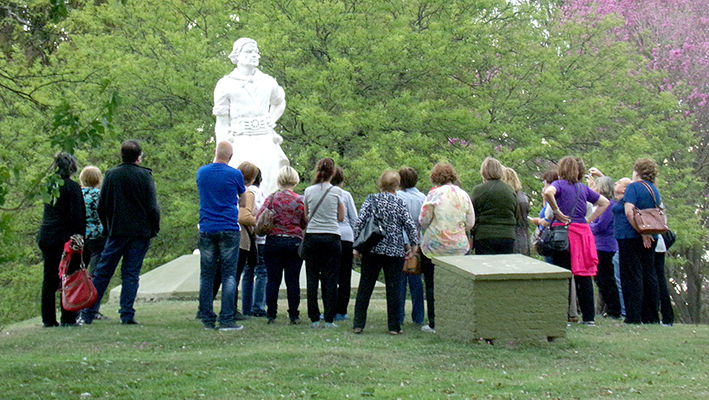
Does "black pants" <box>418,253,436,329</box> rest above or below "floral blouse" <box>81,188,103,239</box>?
below

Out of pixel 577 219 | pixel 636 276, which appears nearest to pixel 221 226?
pixel 577 219

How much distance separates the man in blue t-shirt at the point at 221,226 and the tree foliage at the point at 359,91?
8.12 metres

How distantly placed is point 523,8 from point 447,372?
52.3 feet

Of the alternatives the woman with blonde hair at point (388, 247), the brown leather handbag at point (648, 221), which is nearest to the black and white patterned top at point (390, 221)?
the woman with blonde hair at point (388, 247)

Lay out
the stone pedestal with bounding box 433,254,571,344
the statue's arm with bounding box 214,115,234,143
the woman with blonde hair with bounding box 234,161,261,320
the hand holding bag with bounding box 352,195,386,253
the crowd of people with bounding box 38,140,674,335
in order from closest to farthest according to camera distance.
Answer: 1. the stone pedestal with bounding box 433,254,571,344
2. the hand holding bag with bounding box 352,195,386,253
3. the crowd of people with bounding box 38,140,674,335
4. the woman with blonde hair with bounding box 234,161,261,320
5. the statue's arm with bounding box 214,115,234,143

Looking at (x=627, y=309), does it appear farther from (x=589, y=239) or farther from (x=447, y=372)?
(x=447, y=372)

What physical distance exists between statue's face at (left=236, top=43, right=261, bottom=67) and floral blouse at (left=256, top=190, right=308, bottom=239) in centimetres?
372

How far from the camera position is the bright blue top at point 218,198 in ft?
25.8

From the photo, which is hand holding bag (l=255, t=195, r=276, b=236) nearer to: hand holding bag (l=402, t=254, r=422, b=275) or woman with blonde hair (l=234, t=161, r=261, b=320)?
woman with blonde hair (l=234, t=161, r=261, b=320)

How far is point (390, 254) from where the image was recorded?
26.0 ft

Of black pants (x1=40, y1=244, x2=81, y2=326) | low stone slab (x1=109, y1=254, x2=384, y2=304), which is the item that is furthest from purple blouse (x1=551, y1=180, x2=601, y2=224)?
black pants (x1=40, y1=244, x2=81, y2=326)

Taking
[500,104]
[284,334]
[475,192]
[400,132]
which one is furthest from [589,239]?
[500,104]

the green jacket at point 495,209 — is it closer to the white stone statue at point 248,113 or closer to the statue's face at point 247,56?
the white stone statue at point 248,113

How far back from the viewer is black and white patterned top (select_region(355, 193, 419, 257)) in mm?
7902
